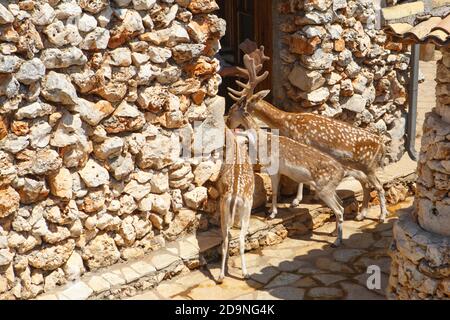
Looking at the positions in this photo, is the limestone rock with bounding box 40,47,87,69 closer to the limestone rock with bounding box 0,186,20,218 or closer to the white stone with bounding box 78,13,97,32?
the white stone with bounding box 78,13,97,32

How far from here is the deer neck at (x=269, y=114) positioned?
7.61 metres

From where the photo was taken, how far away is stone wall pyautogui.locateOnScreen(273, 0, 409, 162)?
25.4 ft

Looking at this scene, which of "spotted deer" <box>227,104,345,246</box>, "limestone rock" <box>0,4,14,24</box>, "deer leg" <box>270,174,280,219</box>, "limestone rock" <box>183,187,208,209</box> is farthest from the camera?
"deer leg" <box>270,174,280,219</box>

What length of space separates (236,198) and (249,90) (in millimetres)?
1355

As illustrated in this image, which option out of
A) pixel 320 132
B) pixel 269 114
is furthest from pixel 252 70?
pixel 320 132

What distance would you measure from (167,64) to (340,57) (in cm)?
238

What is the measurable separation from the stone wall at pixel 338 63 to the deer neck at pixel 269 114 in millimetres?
500

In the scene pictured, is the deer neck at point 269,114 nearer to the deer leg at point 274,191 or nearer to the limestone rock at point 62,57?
the deer leg at point 274,191

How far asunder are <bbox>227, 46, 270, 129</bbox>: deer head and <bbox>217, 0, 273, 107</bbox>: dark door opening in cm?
59

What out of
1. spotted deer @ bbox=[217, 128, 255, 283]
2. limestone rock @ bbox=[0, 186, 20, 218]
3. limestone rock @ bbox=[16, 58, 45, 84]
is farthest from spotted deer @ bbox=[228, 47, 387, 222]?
limestone rock @ bbox=[0, 186, 20, 218]

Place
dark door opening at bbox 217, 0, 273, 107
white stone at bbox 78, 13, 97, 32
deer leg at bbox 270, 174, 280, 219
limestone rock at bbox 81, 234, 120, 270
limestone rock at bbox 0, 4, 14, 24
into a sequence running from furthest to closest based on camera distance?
1. dark door opening at bbox 217, 0, 273, 107
2. deer leg at bbox 270, 174, 280, 219
3. limestone rock at bbox 81, 234, 120, 270
4. white stone at bbox 78, 13, 97, 32
5. limestone rock at bbox 0, 4, 14, 24

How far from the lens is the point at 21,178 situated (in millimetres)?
5617

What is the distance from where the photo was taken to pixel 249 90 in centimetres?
749

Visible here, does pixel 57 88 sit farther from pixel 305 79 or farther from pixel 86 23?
pixel 305 79
